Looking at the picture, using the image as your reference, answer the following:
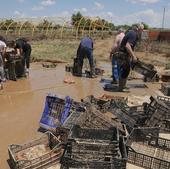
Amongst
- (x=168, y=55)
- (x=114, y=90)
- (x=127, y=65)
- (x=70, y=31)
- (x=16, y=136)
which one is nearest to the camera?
(x=16, y=136)

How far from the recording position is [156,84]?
38.7ft

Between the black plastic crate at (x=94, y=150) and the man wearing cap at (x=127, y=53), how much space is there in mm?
4580

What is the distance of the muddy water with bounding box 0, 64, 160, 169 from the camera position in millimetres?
6414

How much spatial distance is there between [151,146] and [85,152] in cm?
149

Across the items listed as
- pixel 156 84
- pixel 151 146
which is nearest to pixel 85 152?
pixel 151 146

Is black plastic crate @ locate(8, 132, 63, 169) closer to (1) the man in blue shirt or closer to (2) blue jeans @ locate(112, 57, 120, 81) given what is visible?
(2) blue jeans @ locate(112, 57, 120, 81)

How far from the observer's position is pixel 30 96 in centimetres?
959

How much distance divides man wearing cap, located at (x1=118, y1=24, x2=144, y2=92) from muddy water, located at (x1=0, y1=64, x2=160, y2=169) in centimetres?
59

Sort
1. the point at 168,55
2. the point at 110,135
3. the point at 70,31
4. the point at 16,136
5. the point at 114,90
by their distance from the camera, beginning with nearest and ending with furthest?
the point at 110,135 → the point at 16,136 → the point at 114,90 → the point at 168,55 → the point at 70,31

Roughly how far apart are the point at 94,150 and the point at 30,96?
196 inches

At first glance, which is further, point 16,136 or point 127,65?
point 127,65

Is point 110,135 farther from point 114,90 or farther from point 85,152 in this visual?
point 114,90

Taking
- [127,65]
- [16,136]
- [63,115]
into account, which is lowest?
[16,136]

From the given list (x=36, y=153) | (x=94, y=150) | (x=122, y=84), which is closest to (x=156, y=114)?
(x=94, y=150)
